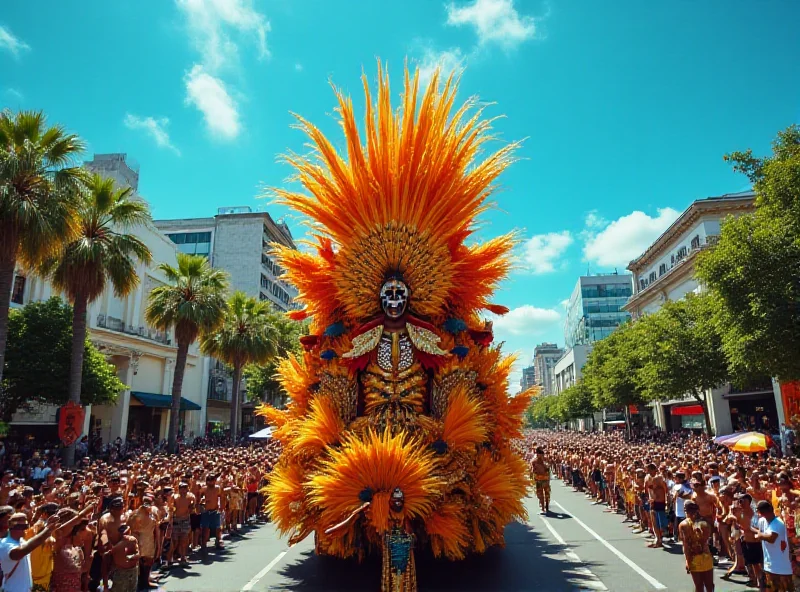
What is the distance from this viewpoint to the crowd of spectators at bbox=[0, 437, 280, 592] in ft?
18.4

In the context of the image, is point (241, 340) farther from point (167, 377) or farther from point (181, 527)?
point (181, 527)

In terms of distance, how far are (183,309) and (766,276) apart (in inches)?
827

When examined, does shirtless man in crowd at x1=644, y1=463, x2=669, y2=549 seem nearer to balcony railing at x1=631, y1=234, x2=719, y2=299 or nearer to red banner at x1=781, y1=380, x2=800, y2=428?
red banner at x1=781, y1=380, x2=800, y2=428

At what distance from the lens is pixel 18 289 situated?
984 inches

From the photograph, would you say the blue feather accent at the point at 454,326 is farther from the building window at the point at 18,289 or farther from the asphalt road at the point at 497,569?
the building window at the point at 18,289

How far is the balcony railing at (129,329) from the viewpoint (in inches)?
1167

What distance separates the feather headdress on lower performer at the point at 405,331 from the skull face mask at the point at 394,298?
0.01 m

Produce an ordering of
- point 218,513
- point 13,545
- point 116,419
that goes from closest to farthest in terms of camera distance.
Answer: point 13,545 → point 218,513 → point 116,419

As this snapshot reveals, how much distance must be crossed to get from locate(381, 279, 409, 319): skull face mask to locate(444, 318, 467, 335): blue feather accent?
752 mm

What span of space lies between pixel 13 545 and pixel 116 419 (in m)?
28.2

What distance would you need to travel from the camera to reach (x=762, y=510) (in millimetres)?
6270

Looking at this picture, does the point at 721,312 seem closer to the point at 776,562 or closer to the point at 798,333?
the point at 798,333

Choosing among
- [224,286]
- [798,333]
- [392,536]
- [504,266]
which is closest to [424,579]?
[392,536]

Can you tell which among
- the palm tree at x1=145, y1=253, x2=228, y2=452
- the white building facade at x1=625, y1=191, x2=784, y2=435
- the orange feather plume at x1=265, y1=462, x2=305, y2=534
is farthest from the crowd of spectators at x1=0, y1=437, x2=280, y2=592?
the white building facade at x1=625, y1=191, x2=784, y2=435
